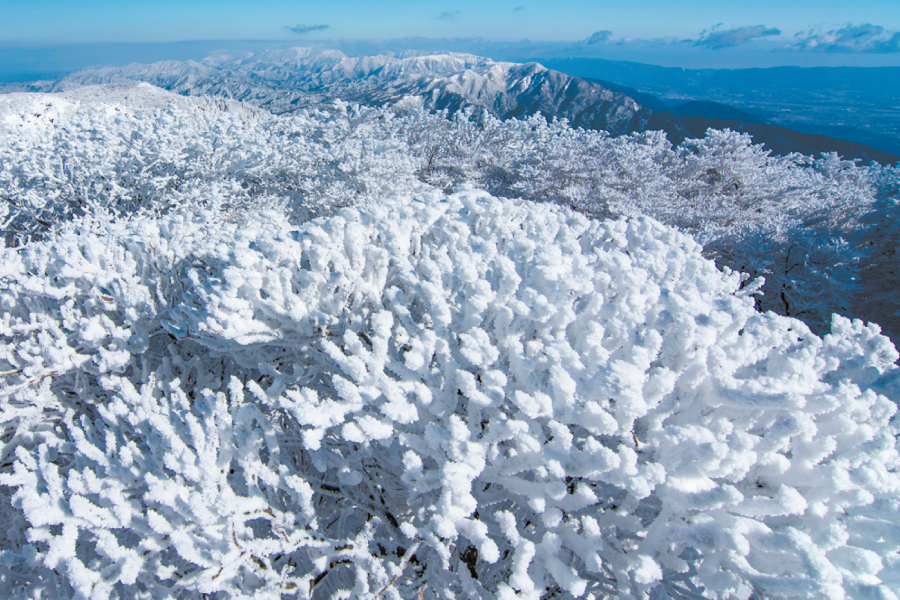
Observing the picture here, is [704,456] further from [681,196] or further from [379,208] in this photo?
[681,196]

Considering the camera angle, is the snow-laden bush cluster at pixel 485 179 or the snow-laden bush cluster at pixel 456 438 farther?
the snow-laden bush cluster at pixel 485 179

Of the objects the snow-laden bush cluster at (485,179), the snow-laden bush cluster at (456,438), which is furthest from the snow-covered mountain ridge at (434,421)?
the snow-laden bush cluster at (485,179)

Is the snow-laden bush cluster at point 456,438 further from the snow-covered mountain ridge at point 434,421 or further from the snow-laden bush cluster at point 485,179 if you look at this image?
the snow-laden bush cluster at point 485,179

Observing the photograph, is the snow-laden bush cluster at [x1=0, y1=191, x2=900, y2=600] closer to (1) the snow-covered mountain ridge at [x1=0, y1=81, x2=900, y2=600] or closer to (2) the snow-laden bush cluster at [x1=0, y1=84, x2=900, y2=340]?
(1) the snow-covered mountain ridge at [x1=0, y1=81, x2=900, y2=600]

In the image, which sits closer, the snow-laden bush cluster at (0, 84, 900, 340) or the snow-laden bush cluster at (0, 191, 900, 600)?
the snow-laden bush cluster at (0, 191, 900, 600)

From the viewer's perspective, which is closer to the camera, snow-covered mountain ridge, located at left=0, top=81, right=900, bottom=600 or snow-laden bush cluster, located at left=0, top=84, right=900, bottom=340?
snow-covered mountain ridge, located at left=0, top=81, right=900, bottom=600

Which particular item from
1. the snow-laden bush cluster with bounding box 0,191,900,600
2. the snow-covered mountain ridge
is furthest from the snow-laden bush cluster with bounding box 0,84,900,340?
the snow-laden bush cluster with bounding box 0,191,900,600
